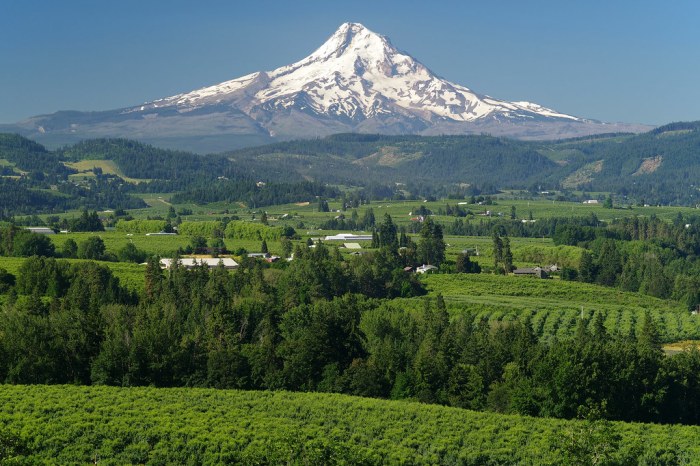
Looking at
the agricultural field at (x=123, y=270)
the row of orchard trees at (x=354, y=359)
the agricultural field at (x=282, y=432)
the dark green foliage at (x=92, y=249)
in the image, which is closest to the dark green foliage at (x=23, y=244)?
the dark green foliage at (x=92, y=249)

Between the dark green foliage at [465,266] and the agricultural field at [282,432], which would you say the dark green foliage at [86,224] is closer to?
the dark green foliage at [465,266]

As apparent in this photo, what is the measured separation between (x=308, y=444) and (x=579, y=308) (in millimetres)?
50666

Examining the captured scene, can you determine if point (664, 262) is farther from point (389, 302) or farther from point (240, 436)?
point (240, 436)

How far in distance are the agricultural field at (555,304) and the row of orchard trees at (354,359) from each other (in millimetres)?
10361

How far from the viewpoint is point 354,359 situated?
5453cm

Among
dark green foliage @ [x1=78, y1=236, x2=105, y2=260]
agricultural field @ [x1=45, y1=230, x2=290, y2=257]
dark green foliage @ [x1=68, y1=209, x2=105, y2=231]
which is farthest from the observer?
dark green foliage @ [x1=68, y1=209, x2=105, y2=231]

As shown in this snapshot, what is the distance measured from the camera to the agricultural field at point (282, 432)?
34.9 metres

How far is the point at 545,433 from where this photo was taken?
1633 inches

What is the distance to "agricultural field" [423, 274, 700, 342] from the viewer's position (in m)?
73.4

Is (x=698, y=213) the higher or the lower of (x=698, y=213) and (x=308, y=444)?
the lower

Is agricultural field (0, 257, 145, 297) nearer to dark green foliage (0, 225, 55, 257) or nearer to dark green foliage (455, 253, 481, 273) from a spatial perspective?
dark green foliage (0, 225, 55, 257)

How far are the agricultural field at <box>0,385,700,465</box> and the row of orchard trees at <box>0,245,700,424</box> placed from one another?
3.44 m

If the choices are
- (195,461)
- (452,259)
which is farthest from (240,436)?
(452,259)

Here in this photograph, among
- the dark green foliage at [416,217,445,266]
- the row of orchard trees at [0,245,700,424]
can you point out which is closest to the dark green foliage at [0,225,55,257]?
the row of orchard trees at [0,245,700,424]
